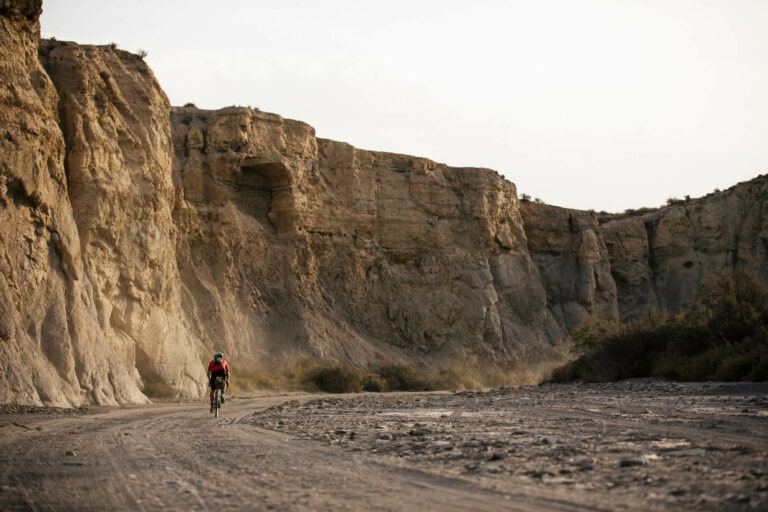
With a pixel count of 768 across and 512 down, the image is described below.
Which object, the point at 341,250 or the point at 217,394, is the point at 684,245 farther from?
the point at 217,394

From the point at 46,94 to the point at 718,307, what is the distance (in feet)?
80.7

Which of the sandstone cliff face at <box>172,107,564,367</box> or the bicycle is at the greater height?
the sandstone cliff face at <box>172,107,564,367</box>

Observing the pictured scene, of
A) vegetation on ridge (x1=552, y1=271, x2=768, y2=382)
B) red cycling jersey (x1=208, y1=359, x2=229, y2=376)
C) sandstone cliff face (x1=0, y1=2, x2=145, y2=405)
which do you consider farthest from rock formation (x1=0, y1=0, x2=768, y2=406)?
vegetation on ridge (x1=552, y1=271, x2=768, y2=382)

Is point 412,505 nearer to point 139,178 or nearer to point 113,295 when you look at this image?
point 113,295

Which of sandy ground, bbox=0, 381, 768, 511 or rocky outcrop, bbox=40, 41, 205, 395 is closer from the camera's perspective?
sandy ground, bbox=0, 381, 768, 511

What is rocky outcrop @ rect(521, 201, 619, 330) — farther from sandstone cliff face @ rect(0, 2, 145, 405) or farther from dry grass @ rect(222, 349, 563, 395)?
sandstone cliff face @ rect(0, 2, 145, 405)

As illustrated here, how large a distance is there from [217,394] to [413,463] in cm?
1143

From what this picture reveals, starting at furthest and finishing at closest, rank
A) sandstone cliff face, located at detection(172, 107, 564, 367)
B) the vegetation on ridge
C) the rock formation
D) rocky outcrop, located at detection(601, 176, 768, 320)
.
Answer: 1. rocky outcrop, located at detection(601, 176, 768, 320)
2. sandstone cliff face, located at detection(172, 107, 564, 367)
3. the rock formation
4. the vegetation on ridge

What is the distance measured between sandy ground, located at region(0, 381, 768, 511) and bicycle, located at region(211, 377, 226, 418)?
3.78 m

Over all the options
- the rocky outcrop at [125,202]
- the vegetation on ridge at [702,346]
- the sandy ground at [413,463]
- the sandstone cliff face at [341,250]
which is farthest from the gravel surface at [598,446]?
the sandstone cliff face at [341,250]

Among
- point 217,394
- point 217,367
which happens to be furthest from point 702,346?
point 217,394

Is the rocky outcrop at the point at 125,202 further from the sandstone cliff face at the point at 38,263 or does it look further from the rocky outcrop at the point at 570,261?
the rocky outcrop at the point at 570,261

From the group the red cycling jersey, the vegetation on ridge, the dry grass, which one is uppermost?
the vegetation on ridge

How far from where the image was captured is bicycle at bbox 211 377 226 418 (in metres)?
18.9
